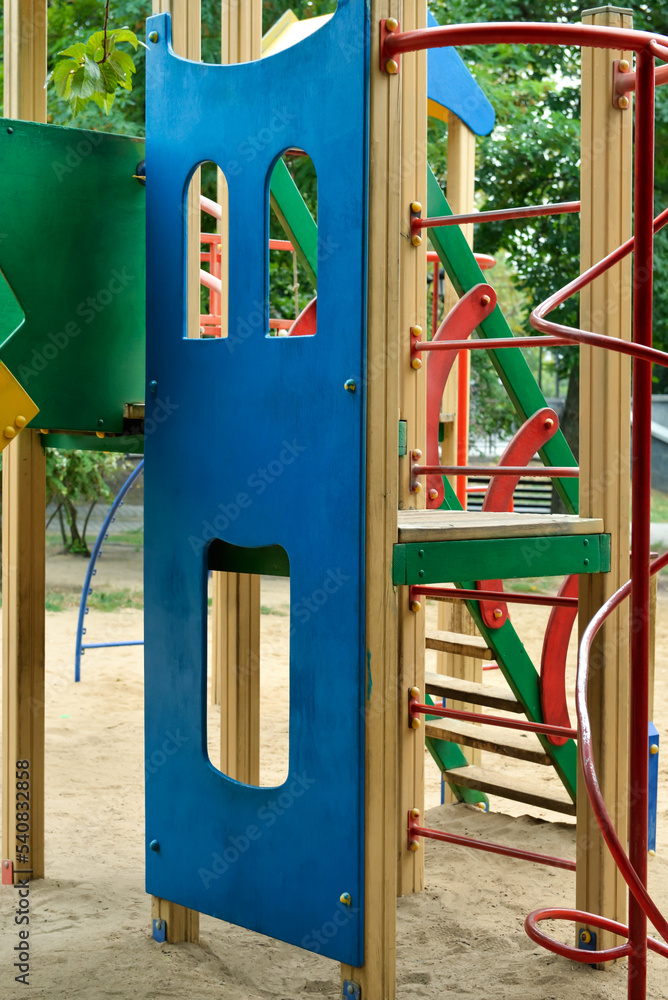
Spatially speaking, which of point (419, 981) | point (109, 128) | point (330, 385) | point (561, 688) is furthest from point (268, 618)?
point (330, 385)

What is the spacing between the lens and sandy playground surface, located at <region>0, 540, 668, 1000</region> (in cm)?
314

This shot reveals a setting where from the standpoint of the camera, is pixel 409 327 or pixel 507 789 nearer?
pixel 409 327

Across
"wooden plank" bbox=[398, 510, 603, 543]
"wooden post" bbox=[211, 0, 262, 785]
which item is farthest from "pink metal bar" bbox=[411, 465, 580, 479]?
"wooden post" bbox=[211, 0, 262, 785]

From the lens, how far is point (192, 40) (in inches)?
131

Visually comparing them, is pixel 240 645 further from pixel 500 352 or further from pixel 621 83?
pixel 621 83

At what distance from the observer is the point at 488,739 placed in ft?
14.2

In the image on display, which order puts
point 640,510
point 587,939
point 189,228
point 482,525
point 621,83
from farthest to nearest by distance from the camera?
point 189,228 < point 587,939 < point 621,83 < point 482,525 < point 640,510

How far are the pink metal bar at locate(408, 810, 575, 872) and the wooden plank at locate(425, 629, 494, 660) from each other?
787 mm

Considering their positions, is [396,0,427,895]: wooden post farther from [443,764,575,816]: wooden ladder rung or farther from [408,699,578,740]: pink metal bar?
[443,764,575,816]: wooden ladder rung

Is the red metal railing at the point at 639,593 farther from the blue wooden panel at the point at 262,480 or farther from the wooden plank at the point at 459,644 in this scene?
the wooden plank at the point at 459,644

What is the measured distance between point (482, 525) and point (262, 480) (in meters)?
0.57

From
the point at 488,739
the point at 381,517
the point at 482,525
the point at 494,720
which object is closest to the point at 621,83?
the point at 482,525

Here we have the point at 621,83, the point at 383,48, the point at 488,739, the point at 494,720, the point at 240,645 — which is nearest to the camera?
the point at 383,48

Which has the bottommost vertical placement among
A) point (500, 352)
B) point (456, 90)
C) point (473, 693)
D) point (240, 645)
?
point (473, 693)
